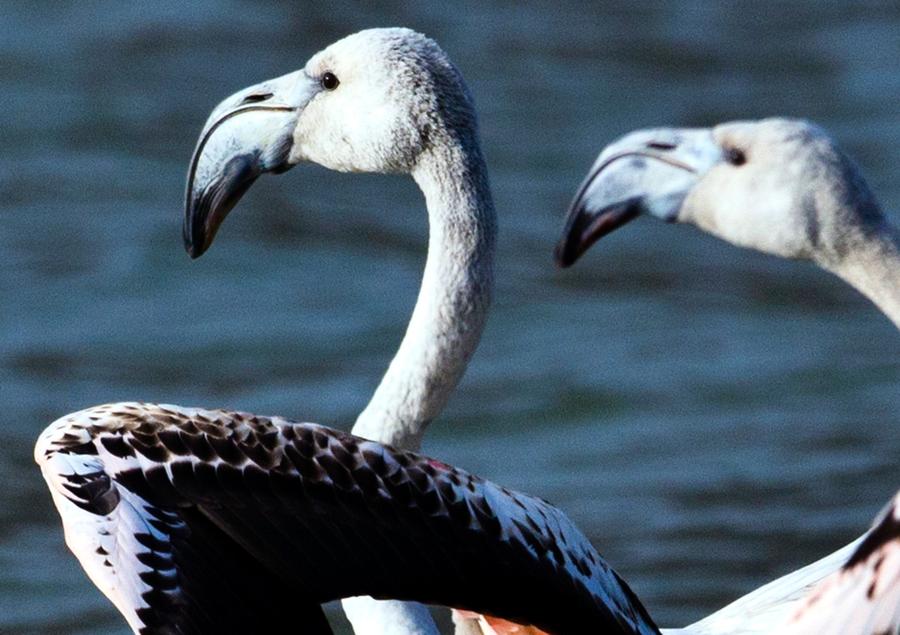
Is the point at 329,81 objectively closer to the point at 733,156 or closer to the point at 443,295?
the point at 443,295

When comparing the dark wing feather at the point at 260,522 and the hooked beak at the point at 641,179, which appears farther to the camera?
the hooked beak at the point at 641,179

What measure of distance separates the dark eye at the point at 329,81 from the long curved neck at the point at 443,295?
A: 0.26 meters

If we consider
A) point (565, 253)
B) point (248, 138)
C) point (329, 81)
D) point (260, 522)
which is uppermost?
point (329, 81)

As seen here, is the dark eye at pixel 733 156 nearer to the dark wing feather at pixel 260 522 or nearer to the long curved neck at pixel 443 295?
the long curved neck at pixel 443 295

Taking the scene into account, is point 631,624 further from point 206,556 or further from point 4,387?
point 4,387

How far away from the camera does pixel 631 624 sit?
4.88 metres

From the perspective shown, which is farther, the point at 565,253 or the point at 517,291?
the point at 517,291

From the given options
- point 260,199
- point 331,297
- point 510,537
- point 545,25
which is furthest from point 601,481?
point 545,25

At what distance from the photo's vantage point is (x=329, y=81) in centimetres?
545

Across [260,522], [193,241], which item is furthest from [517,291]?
[260,522]

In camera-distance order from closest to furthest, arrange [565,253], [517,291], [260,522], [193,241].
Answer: [260,522]
[565,253]
[193,241]
[517,291]

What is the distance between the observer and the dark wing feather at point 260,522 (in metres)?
4.46

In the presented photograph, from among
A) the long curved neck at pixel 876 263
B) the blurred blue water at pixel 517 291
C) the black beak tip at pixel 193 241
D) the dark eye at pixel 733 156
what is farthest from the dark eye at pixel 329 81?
the blurred blue water at pixel 517 291

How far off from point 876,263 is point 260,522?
1395 millimetres
